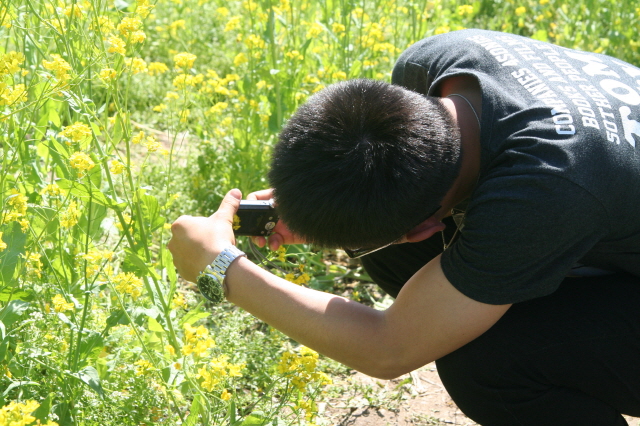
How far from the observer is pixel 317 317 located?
58.4 inches

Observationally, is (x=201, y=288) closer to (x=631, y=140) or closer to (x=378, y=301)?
(x=631, y=140)

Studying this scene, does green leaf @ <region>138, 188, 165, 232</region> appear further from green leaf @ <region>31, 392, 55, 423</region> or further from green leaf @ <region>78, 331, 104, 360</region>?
green leaf @ <region>31, 392, 55, 423</region>

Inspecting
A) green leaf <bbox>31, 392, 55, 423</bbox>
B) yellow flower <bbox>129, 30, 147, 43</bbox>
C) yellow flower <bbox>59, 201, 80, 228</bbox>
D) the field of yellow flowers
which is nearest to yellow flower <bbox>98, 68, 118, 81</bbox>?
the field of yellow flowers

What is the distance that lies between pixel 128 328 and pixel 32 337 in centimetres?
21

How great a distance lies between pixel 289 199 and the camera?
1369 mm

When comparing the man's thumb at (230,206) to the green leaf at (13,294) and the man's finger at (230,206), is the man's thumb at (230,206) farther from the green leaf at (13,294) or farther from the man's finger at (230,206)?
the green leaf at (13,294)

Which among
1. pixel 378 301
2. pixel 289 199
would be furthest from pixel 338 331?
pixel 378 301

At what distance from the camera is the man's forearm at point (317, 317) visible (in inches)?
57.5

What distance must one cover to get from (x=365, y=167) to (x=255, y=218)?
0.45 meters

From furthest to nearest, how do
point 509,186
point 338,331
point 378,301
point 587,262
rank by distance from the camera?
point 378,301 < point 587,262 < point 338,331 < point 509,186

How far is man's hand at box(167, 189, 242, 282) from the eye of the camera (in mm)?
1521

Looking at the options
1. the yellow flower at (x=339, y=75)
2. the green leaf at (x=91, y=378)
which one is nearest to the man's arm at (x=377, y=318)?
the green leaf at (x=91, y=378)

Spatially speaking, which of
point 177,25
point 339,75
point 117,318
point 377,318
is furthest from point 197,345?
point 177,25

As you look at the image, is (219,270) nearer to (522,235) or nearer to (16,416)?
(16,416)
